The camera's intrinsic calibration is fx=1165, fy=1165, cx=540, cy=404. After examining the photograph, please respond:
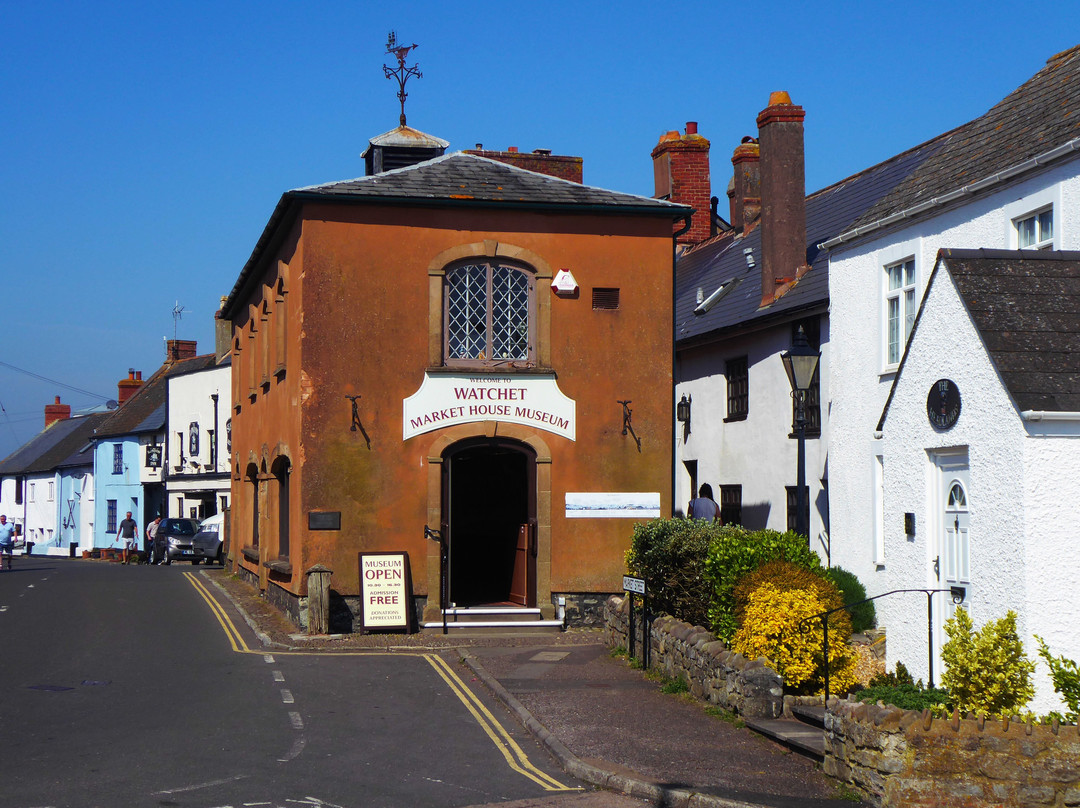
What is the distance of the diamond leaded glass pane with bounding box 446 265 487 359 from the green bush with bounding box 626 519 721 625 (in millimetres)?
4852

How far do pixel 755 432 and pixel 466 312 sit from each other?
7.16 meters

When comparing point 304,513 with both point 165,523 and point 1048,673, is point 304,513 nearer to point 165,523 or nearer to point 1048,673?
point 1048,673

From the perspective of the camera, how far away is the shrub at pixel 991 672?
8.41 m

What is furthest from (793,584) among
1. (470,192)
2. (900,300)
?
(470,192)

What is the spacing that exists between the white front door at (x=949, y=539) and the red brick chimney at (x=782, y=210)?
489 inches

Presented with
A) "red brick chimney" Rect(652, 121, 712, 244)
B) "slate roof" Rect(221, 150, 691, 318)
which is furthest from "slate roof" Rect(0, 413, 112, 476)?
"slate roof" Rect(221, 150, 691, 318)

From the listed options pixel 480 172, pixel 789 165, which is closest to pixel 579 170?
pixel 789 165

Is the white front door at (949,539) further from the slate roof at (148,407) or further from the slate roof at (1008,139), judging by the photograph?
the slate roof at (148,407)

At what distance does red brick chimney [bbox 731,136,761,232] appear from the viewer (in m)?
30.0

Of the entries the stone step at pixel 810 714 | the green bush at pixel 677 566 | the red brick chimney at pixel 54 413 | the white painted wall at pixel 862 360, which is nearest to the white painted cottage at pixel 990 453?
the stone step at pixel 810 714

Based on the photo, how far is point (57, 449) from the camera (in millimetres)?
67062

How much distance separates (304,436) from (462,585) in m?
6.77

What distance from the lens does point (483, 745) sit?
10547 mm

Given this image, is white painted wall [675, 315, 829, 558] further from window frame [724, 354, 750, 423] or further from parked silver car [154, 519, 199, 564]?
parked silver car [154, 519, 199, 564]
